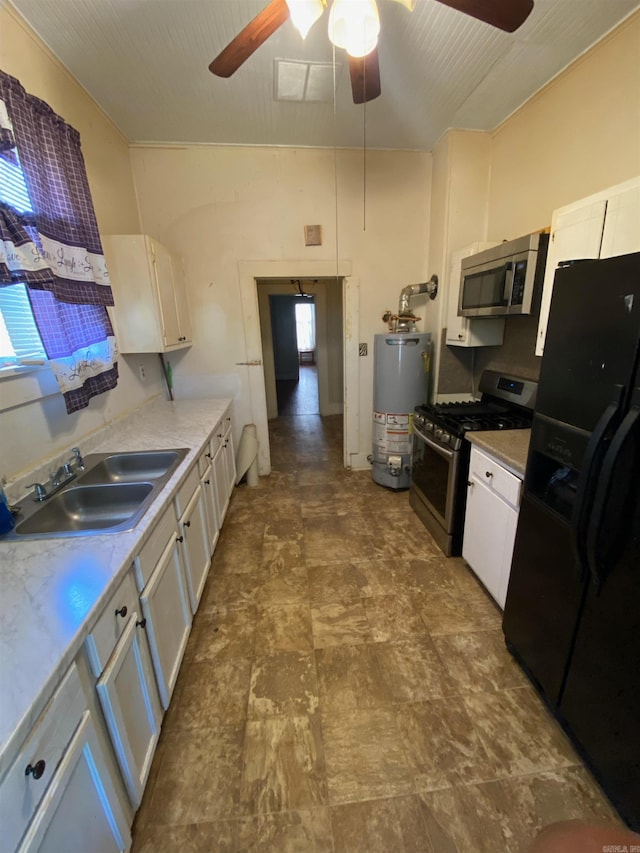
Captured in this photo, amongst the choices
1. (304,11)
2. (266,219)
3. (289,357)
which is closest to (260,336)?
(266,219)

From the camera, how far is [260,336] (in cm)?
324

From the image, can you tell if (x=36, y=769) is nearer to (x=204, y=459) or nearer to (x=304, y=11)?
(x=204, y=459)

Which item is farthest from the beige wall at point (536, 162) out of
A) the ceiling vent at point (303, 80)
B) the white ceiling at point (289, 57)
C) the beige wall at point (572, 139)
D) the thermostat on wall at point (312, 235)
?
the ceiling vent at point (303, 80)

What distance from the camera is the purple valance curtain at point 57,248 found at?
4.42 feet

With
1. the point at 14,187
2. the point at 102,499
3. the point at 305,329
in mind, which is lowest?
the point at 102,499

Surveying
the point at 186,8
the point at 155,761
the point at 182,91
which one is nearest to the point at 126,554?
the point at 155,761

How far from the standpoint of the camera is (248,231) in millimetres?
3023

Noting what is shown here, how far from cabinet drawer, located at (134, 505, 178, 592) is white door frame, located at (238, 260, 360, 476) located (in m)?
1.99

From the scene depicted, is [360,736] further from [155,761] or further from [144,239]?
[144,239]

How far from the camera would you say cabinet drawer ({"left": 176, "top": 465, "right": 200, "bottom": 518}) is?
1.61 m

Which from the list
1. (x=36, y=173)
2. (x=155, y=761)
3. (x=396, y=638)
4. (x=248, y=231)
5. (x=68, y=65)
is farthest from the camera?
(x=248, y=231)

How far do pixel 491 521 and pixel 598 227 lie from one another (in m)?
1.44

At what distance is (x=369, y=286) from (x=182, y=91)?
1.90 meters

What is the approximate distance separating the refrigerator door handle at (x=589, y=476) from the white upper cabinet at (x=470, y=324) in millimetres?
1743
